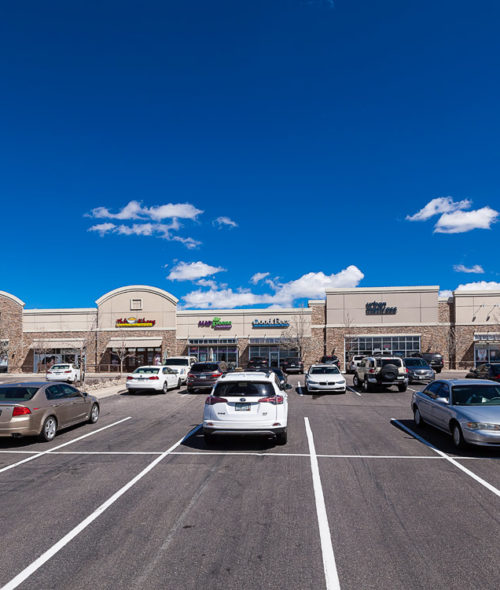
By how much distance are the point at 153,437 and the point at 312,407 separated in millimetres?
7374

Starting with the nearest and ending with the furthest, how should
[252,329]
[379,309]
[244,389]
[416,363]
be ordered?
[244,389]
[416,363]
[379,309]
[252,329]

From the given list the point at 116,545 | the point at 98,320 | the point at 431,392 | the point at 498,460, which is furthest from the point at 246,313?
the point at 116,545

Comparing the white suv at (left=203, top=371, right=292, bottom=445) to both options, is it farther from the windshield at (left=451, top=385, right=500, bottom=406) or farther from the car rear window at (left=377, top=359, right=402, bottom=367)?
the car rear window at (left=377, top=359, right=402, bottom=367)

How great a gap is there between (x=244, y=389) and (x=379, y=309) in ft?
129

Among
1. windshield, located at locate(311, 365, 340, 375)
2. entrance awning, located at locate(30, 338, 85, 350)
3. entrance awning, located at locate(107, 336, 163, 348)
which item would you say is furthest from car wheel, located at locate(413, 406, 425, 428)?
entrance awning, located at locate(30, 338, 85, 350)

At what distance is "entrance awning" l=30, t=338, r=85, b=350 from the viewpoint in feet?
159

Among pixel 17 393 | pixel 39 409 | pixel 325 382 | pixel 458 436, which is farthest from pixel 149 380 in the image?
pixel 458 436

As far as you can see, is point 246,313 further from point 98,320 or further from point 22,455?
point 22,455

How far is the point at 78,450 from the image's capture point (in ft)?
33.5

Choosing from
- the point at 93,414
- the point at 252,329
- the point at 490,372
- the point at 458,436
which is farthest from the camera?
the point at 252,329

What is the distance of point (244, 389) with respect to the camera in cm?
1017

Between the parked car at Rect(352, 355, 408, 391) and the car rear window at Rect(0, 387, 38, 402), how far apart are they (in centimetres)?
1586

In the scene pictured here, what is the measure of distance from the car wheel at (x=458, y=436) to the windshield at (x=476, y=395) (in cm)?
68

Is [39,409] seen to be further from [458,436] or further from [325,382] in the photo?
[325,382]
